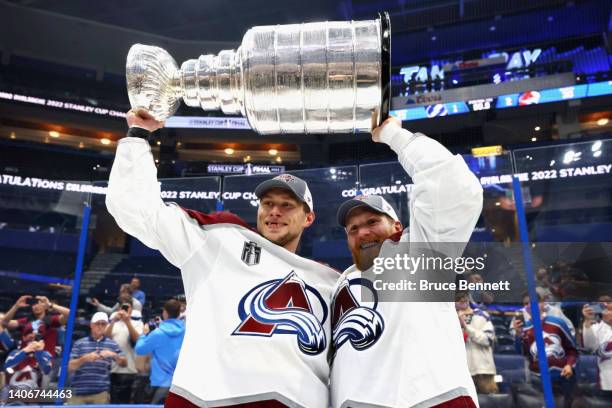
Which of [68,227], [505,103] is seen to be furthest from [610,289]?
[505,103]

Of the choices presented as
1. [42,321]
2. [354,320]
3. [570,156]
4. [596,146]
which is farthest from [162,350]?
[596,146]

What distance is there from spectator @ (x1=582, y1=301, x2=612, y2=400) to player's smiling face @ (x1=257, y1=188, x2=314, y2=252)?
2751mm

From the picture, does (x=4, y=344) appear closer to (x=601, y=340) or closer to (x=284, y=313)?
(x=284, y=313)

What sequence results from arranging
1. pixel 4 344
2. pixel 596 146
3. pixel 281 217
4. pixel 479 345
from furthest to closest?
1. pixel 4 344
2. pixel 596 146
3. pixel 479 345
4. pixel 281 217

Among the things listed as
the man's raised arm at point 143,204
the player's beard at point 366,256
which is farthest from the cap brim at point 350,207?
the man's raised arm at point 143,204

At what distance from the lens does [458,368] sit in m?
1.34

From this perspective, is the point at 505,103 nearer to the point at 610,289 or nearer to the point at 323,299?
the point at 610,289

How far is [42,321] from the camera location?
459 centimetres

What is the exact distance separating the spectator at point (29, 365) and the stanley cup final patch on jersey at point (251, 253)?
3644 mm

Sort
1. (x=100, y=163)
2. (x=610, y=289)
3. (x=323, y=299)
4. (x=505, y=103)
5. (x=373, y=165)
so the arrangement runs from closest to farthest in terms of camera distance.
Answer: (x=323, y=299), (x=610, y=289), (x=373, y=165), (x=505, y=103), (x=100, y=163)

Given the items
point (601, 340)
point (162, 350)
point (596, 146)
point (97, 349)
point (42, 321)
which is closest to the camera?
point (601, 340)

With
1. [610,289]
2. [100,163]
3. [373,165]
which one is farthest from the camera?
[100,163]

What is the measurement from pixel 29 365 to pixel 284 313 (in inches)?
156

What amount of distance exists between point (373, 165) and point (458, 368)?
3309 millimetres
